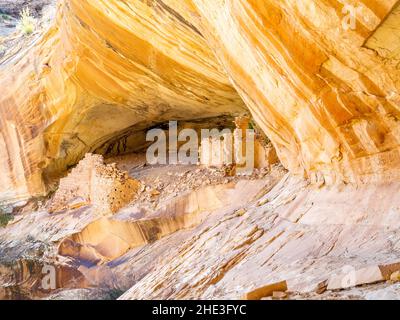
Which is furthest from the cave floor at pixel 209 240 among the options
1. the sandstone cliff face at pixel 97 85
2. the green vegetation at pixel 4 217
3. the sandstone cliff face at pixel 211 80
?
the sandstone cliff face at pixel 97 85

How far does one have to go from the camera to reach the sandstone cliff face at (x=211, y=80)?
378 centimetres

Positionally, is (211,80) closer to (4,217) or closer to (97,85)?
(97,85)

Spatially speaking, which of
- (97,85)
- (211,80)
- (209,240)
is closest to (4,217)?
(97,85)

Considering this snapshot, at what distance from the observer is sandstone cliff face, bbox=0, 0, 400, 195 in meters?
3.78

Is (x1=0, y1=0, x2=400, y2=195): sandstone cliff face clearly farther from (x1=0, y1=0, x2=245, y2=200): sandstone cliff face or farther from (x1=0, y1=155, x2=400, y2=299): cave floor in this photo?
(x1=0, y1=155, x2=400, y2=299): cave floor

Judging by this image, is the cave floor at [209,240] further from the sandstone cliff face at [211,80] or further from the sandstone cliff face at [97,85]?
the sandstone cliff face at [97,85]

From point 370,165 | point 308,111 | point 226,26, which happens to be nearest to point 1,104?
point 226,26

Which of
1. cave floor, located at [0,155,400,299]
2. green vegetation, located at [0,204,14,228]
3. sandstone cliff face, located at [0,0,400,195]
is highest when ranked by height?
sandstone cliff face, located at [0,0,400,195]

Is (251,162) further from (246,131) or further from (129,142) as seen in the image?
(129,142)

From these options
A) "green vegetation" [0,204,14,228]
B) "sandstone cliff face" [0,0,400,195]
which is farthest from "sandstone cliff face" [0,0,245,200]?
"green vegetation" [0,204,14,228]

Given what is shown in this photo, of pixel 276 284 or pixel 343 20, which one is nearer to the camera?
pixel 276 284

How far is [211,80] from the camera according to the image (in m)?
8.90

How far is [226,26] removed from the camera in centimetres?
485
